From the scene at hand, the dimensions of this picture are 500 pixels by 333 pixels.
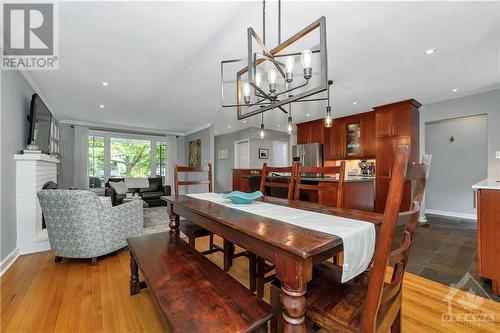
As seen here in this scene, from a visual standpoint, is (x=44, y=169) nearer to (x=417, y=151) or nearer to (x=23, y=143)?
(x=23, y=143)

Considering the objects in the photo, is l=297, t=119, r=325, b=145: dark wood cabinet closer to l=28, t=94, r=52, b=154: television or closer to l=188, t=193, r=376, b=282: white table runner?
l=188, t=193, r=376, b=282: white table runner

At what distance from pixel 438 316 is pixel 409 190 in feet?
9.86

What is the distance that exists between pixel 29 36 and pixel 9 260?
2391 mm

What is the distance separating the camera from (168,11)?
1.73m

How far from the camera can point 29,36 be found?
210 centimetres

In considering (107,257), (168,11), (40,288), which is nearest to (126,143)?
(107,257)

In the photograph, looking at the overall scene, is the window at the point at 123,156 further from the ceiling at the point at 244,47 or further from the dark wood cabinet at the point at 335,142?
the dark wood cabinet at the point at 335,142

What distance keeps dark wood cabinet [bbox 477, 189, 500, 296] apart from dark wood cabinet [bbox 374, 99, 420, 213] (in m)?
2.16

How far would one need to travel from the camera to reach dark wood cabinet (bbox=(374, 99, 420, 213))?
400 centimetres

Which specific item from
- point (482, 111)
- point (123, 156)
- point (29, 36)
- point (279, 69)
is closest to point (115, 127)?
point (123, 156)

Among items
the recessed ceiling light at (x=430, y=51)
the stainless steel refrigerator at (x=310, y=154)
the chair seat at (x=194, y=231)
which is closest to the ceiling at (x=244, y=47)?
the recessed ceiling light at (x=430, y=51)

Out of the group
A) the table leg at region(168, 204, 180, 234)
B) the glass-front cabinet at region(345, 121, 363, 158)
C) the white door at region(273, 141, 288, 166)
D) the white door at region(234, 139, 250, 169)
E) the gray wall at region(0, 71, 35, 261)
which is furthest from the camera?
the white door at region(273, 141, 288, 166)

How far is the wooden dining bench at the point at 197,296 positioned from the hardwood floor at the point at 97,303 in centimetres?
47

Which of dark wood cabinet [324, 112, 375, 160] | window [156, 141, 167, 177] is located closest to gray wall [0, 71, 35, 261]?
window [156, 141, 167, 177]
